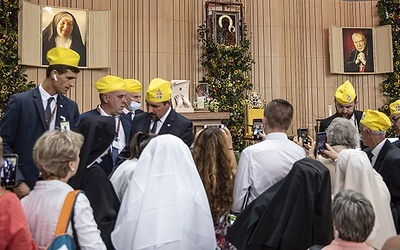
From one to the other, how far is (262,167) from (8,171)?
1.58 m

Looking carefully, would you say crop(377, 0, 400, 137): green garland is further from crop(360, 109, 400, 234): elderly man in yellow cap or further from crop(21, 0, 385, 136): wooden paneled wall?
crop(360, 109, 400, 234): elderly man in yellow cap

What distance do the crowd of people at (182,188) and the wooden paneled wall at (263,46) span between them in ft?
20.7

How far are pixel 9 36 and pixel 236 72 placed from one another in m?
4.83

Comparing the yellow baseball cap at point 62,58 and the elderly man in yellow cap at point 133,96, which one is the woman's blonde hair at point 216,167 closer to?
the yellow baseball cap at point 62,58

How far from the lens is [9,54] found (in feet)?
26.6

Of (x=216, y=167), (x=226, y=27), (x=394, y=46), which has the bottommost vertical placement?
(x=216, y=167)

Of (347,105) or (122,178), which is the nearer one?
(122,178)

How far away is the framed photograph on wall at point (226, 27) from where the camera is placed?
32.9 feet

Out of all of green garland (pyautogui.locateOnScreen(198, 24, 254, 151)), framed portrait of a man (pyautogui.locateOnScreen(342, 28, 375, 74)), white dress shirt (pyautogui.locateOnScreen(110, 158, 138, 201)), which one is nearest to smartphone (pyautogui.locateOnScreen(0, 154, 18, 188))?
white dress shirt (pyautogui.locateOnScreen(110, 158, 138, 201))

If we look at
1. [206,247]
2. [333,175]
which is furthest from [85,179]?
[333,175]

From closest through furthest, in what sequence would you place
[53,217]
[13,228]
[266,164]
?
1. [13,228]
2. [53,217]
3. [266,164]

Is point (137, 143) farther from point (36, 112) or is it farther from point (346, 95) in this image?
point (346, 95)

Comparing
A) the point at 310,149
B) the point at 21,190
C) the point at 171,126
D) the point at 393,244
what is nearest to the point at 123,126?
the point at 171,126

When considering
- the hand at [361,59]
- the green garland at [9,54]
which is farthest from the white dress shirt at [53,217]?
the hand at [361,59]
